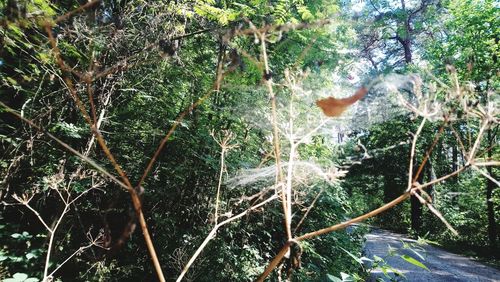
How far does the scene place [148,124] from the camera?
520cm

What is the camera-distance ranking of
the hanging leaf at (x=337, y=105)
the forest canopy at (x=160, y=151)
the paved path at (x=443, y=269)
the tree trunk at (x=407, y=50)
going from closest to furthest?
1. the hanging leaf at (x=337, y=105)
2. the forest canopy at (x=160, y=151)
3. the paved path at (x=443, y=269)
4. the tree trunk at (x=407, y=50)

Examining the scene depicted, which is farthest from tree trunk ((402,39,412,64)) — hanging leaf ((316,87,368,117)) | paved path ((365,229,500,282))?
hanging leaf ((316,87,368,117))

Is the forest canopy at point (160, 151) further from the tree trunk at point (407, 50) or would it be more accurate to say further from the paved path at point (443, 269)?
the tree trunk at point (407, 50)

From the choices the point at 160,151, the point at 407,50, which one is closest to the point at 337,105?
the point at 160,151

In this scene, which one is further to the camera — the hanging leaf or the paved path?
the paved path

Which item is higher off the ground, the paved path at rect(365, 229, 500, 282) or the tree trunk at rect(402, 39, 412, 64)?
the tree trunk at rect(402, 39, 412, 64)

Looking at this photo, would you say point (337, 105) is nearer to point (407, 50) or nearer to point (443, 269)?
point (443, 269)

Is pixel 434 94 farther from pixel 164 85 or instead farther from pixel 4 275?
pixel 4 275

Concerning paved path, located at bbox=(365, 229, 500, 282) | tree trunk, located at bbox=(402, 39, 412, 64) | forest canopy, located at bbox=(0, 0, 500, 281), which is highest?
tree trunk, located at bbox=(402, 39, 412, 64)

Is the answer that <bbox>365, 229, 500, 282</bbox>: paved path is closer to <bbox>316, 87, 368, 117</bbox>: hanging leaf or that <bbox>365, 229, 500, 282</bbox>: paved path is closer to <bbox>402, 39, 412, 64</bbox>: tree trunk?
<bbox>316, 87, 368, 117</bbox>: hanging leaf

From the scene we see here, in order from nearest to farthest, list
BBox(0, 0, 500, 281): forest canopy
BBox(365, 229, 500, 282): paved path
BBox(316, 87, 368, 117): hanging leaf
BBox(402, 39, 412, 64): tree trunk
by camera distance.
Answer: BBox(316, 87, 368, 117): hanging leaf < BBox(0, 0, 500, 281): forest canopy < BBox(365, 229, 500, 282): paved path < BBox(402, 39, 412, 64): tree trunk

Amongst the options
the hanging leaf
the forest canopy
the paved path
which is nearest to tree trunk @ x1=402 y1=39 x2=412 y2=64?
the paved path

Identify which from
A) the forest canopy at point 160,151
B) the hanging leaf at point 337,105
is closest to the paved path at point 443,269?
the forest canopy at point 160,151

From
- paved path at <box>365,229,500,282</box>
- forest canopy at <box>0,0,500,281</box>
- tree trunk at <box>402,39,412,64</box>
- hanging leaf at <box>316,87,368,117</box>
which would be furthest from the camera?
tree trunk at <box>402,39,412,64</box>
